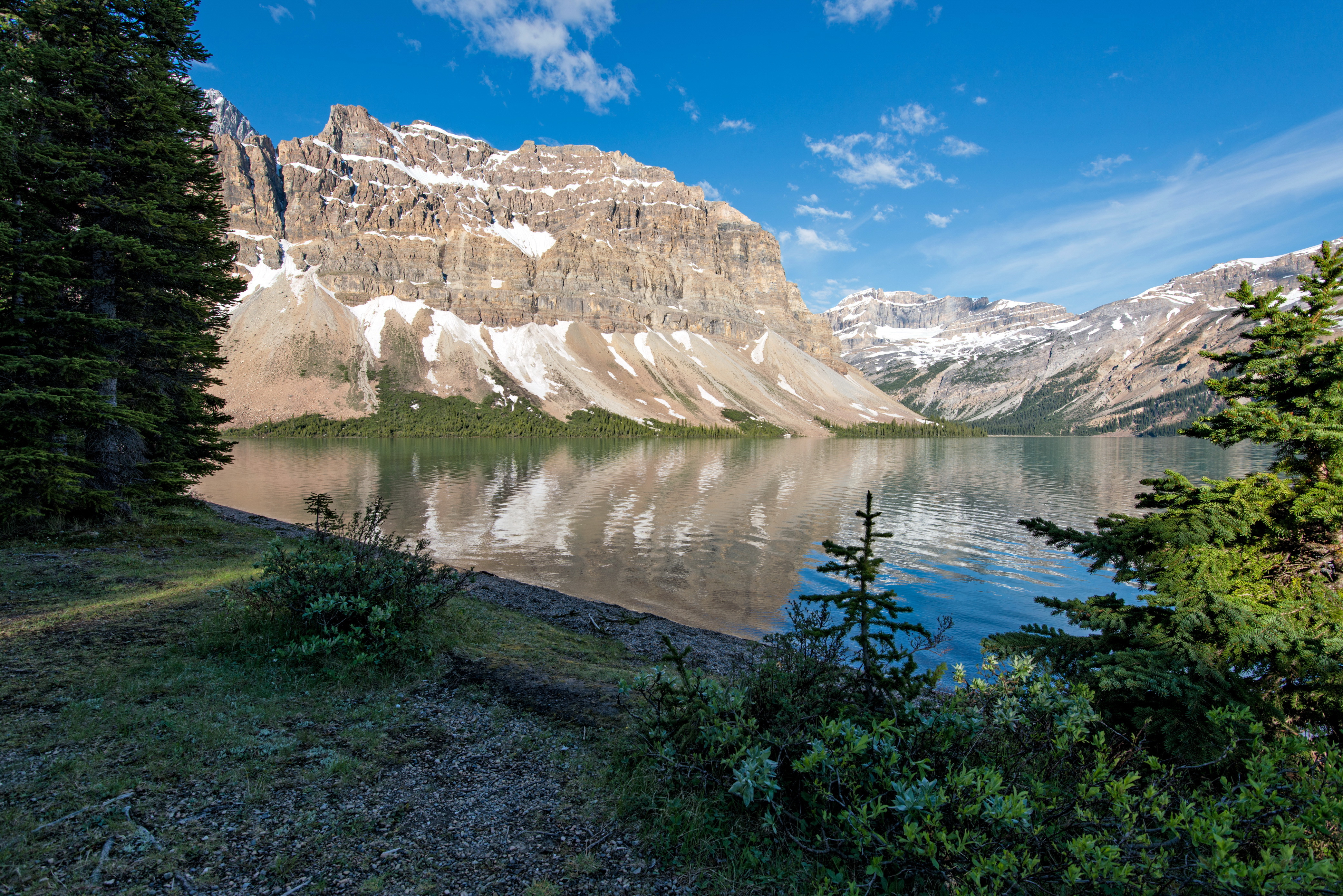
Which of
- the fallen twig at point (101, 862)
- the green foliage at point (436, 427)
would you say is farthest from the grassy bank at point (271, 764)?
the green foliage at point (436, 427)

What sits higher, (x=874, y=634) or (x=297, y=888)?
(x=874, y=634)

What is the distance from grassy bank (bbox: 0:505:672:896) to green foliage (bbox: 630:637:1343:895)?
1240 millimetres

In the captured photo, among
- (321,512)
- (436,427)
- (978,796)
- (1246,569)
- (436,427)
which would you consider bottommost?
(978,796)

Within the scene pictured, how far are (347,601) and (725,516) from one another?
38468 millimetres

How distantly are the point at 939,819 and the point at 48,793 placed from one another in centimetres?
808

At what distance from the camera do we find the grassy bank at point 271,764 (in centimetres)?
485

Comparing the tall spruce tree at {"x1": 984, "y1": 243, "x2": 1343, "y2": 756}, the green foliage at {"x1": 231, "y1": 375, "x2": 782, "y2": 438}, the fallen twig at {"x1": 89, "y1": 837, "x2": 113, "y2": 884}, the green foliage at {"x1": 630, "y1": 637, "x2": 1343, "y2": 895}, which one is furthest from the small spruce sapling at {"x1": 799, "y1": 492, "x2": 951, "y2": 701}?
the green foliage at {"x1": 231, "y1": 375, "x2": 782, "y2": 438}

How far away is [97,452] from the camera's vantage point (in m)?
17.2

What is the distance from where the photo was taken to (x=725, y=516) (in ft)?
153

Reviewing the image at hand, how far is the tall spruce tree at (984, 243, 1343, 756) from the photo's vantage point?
580cm

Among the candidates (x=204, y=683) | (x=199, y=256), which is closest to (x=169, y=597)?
(x=204, y=683)

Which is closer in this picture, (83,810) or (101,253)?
(83,810)

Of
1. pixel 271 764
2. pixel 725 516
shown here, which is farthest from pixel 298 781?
pixel 725 516

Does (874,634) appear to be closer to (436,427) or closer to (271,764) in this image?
Result: (271,764)
